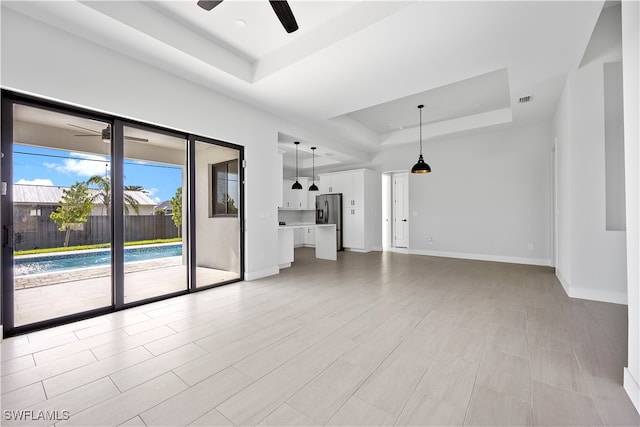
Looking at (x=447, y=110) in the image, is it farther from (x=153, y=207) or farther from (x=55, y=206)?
(x=55, y=206)

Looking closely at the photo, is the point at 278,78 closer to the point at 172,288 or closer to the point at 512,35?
the point at 512,35

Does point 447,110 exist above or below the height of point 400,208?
above

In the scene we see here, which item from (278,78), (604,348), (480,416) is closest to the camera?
(480,416)

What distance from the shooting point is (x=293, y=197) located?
9250 mm

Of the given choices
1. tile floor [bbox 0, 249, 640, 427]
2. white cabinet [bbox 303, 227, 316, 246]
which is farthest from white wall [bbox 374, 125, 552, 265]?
white cabinet [bbox 303, 227, 316, 246]

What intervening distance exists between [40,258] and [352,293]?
3.69 metres

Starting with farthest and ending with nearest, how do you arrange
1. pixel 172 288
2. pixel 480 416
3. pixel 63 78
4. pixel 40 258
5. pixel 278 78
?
pixel 172 288 < pixel 278 78 < pixel 40 258 < pixel 63 78 < pixel 480 416

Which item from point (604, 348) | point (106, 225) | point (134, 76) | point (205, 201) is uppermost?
point (134, 76)

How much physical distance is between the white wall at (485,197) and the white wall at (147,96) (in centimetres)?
415

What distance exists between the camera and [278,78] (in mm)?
3572

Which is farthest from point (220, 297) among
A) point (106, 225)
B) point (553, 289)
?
point (553, 289)

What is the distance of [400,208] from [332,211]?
2.41 meters

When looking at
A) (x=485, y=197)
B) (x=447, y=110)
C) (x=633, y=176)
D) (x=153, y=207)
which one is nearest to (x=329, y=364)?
(x=633, y=176)

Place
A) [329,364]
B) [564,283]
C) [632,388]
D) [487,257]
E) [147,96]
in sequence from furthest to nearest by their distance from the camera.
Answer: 1. [487,257]
2. [564,283]
3. [147,96]
4. [329,364]
5. [632,388]
